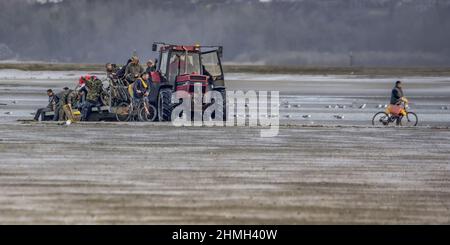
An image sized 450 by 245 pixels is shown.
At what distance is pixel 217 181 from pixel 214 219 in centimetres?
453

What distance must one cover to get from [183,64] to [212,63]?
1238 mm

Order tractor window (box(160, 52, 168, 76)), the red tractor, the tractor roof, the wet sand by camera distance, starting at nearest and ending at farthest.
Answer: the wet sand < the tractor roof < the red tractor < tractor window (box(160, 52, 168, 76))

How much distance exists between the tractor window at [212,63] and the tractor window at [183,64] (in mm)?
422

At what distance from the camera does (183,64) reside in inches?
1433

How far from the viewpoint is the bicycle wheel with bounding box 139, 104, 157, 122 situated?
121 feet

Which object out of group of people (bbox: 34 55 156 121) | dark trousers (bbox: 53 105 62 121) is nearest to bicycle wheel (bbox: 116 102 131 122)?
group of people (bbox: 34 55 156 121)

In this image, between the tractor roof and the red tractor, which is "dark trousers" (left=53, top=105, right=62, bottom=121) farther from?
the tractor roof

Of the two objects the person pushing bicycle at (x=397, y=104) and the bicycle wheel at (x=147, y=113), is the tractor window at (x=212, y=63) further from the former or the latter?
the person pushing bicycle at (x=397, y=104)

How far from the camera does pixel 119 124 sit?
34750mm

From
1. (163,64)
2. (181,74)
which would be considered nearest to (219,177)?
(181,74)
